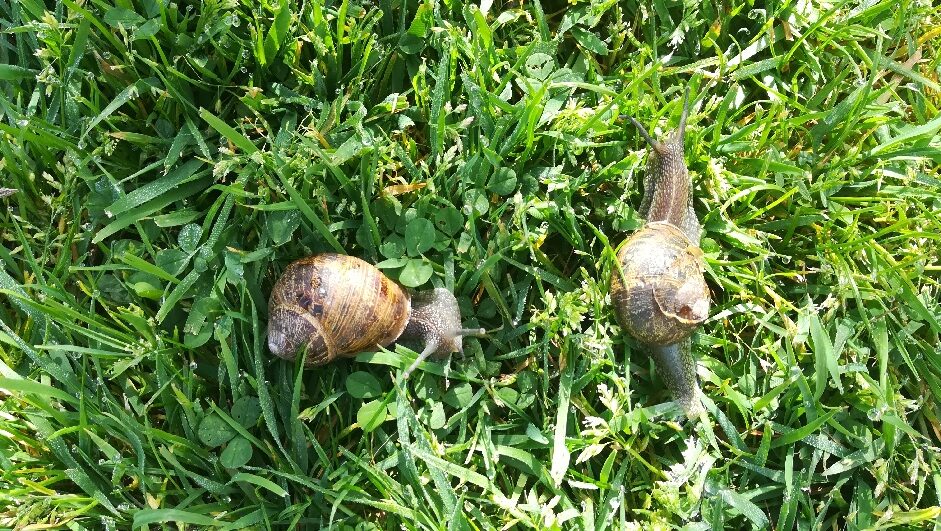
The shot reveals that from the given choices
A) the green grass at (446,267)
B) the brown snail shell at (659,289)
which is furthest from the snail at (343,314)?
the brown snail shell at (659,289)

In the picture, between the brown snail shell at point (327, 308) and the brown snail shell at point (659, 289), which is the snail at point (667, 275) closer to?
the brown snail shell at point (659, 289)

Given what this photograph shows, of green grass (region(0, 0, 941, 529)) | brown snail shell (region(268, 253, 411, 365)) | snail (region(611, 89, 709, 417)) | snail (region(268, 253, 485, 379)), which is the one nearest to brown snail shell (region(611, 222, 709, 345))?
snail (region(611, 89, 709, 417))

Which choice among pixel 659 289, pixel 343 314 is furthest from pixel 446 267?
pixel 659 289

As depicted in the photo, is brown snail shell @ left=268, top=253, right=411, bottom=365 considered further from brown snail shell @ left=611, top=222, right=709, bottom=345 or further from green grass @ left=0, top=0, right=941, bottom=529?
brown snail shell @ left=611, top=222, right=709, bottom=345

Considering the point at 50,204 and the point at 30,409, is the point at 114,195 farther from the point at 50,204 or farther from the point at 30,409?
the point at 30,409

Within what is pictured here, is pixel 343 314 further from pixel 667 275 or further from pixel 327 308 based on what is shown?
pixel 667 275

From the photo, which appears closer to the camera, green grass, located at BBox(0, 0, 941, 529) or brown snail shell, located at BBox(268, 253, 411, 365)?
brown snail shell, located at BBox(268, 253, 411, 365)
